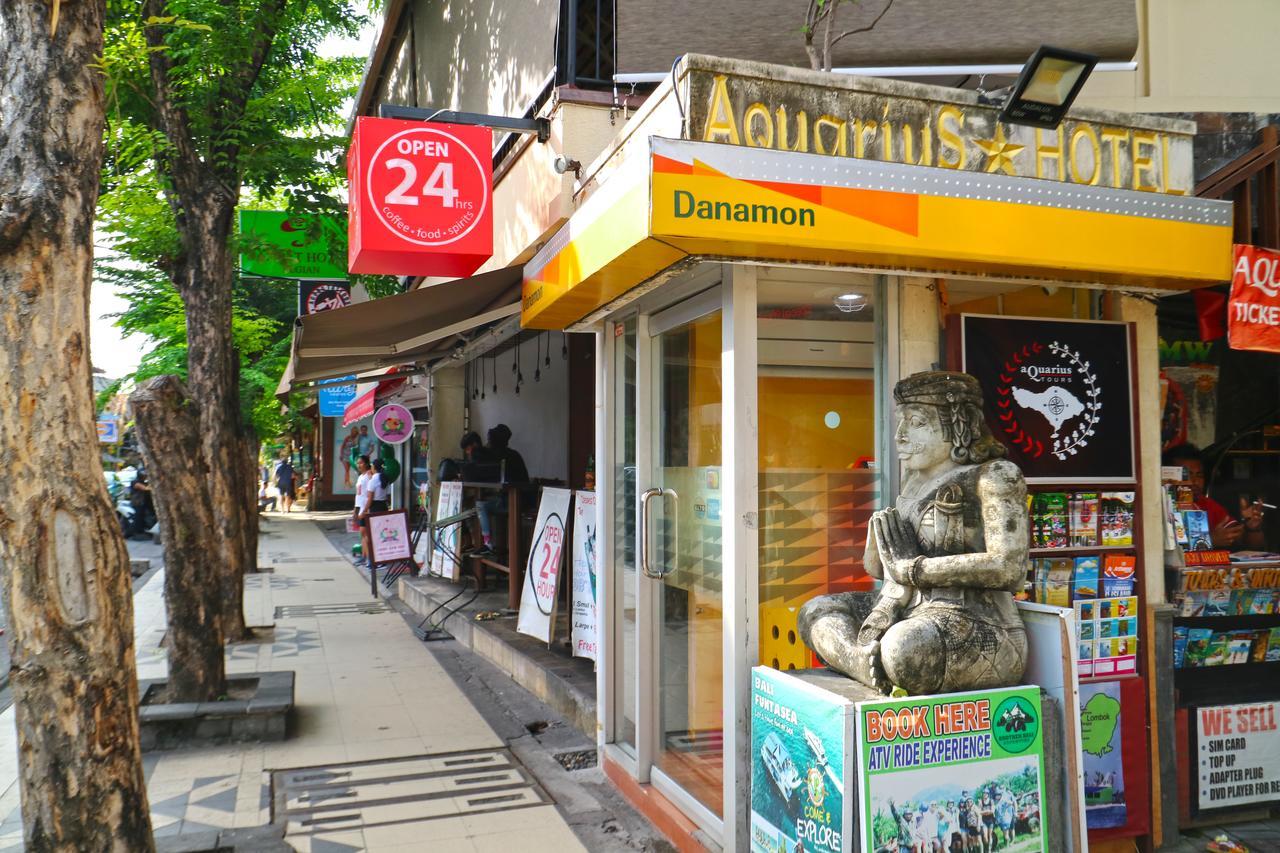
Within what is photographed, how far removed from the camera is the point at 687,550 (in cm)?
483

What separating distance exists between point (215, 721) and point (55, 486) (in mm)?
3448

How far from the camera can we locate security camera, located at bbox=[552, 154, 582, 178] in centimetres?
595

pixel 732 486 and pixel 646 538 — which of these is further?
pixel 646 538

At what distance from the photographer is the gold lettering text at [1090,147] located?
4.10 metres

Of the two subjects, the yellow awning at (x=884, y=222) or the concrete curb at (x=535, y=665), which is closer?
the yellow awning at (x=884, y=222)

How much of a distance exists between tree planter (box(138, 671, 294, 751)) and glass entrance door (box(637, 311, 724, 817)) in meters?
2.92

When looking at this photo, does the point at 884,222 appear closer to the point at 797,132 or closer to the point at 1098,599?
the point at 797,132

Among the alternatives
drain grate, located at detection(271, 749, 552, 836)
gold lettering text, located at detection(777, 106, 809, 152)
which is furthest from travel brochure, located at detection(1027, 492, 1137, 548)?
drain grate, located at detection(271, 749, 552, 836)

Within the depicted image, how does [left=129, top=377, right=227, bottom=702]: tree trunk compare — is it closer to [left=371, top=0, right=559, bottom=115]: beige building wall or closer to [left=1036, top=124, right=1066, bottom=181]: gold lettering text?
[left=371, top=0, right=559, bottom=115]: beige building wall

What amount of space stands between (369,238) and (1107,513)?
13.7 feet

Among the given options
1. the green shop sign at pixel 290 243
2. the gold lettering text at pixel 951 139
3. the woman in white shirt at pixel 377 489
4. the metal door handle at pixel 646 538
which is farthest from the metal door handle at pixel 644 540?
the woman in white shirt at pixel 377 489

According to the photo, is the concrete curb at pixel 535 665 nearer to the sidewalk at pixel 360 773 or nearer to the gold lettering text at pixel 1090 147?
the sidewalk at pixel 360 773

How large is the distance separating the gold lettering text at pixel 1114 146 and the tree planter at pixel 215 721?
582 cm

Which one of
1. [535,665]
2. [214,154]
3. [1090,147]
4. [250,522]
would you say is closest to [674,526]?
[1090,147]
